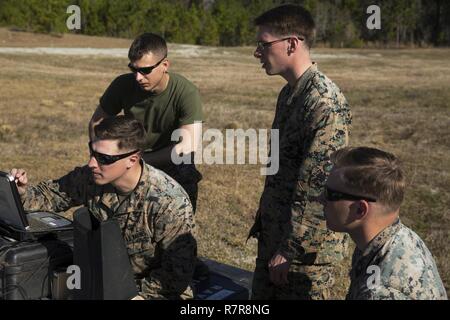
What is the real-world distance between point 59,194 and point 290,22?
1.57m

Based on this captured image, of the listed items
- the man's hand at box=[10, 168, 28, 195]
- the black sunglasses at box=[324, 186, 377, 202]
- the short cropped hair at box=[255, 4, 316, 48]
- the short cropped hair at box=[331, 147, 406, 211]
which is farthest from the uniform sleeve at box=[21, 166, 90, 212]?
the short cropped hair at box=[331, 147, 406, 211]

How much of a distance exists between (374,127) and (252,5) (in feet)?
188

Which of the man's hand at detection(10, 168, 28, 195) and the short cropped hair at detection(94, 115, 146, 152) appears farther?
the man's hand at detection(10, 168, 28, 195)

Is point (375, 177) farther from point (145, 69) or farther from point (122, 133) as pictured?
point (145, 69)

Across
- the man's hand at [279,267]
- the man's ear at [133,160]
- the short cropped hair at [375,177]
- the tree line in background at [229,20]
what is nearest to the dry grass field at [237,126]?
the man's hand at [279,267]

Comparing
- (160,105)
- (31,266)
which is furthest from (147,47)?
(31,266)

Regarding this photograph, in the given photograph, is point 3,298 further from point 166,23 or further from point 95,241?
point 166,23

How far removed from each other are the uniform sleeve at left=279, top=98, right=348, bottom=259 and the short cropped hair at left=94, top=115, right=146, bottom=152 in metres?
0.81

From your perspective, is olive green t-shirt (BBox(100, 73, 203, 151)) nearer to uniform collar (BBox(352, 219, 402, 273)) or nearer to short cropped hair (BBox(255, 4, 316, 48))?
short cropped hair (BBox(255, 4, 316, 48))

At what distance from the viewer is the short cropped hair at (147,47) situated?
Result: 370 cm

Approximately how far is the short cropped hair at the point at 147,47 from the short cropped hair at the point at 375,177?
5.87 feet

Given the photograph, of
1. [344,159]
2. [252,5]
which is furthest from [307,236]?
[252,5]

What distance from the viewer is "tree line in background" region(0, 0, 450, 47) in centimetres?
5159

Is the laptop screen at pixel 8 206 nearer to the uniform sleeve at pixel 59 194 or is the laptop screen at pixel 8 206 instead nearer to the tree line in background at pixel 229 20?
the uniform sleeve at pixel 59 194
